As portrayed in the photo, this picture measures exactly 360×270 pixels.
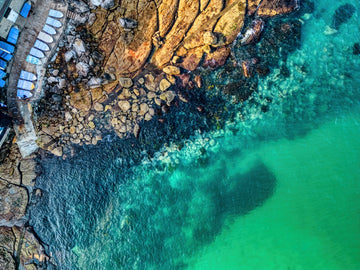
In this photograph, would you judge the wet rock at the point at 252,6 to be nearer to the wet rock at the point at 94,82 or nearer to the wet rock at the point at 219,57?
the wet rock at the point at 219,57

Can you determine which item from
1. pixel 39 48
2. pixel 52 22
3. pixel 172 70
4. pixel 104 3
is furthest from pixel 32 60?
pixel 172 70

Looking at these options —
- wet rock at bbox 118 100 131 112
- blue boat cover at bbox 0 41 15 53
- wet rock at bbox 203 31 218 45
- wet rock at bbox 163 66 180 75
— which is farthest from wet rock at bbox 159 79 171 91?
blue boat cover at bbox 0 41 15 53

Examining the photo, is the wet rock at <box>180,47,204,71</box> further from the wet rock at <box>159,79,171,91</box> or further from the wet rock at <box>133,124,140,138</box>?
the wet rock at <box>133,124,140,138</box>

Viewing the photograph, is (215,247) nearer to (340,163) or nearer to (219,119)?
(219,119)

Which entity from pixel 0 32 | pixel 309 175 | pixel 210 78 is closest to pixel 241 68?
pixel 210 78

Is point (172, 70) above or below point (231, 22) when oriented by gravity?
below

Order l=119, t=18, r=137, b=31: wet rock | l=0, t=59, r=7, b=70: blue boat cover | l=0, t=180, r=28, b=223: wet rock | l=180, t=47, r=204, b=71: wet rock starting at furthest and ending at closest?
l=0, t=180, r=28, b=223: wet rock
l=180, t=47, r=204, b=71: wet rock
l=119, t=18, r=137, b=31: wet rock
l=0, t=59, r=7, b=70: blue boat cover

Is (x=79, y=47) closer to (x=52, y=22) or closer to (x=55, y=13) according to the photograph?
(x=52, y=22)
